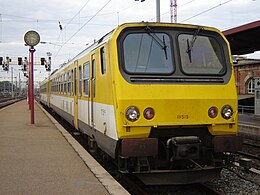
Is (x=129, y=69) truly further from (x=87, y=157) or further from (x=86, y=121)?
(x=86, y=121)

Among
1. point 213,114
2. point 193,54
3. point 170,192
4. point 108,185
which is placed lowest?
point 170,192

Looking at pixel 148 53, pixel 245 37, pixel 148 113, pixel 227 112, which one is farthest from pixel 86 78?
pixel 245 37

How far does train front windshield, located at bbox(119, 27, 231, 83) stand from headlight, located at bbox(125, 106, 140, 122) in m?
0.54

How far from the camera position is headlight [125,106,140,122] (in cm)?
598

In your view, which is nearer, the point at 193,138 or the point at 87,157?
the point at 193,138

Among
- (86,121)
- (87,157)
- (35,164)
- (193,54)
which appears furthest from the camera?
(86,121)

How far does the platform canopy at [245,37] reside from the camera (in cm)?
1553

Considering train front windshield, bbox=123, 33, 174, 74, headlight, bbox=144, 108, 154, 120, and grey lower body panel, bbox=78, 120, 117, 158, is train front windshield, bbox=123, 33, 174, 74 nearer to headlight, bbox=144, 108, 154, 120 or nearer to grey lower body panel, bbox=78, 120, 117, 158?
headlight, bbox=144, 108, 154, 120

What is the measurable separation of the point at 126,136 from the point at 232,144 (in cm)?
189

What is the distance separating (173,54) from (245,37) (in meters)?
12.0

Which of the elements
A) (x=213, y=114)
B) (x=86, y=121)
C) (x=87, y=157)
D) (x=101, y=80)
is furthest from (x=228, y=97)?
(x=86, y=121)

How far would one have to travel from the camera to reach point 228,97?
6.56m

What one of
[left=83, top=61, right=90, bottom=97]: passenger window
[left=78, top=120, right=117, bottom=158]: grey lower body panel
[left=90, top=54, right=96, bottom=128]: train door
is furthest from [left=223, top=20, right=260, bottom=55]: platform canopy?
[left=78, top=120, right=117, bottom=158]: grey lower body panel

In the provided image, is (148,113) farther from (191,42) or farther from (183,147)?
(191,42)
